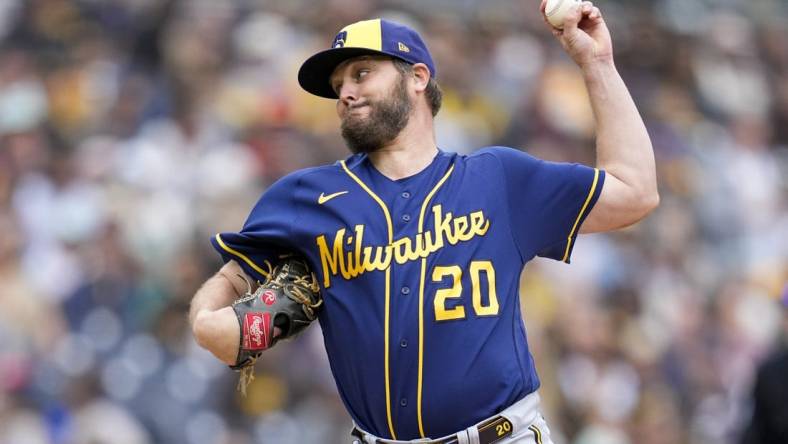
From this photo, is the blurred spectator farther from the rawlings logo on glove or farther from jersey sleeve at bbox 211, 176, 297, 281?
jersey sleeve at bbox 211, 176, 297, 281

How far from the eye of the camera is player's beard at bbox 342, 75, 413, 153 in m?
4.14

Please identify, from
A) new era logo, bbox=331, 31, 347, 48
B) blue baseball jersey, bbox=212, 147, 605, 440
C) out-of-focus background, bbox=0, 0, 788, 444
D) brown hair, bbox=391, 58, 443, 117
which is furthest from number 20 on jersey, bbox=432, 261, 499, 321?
out-of-focus background, bbox=0, 0, 788, 444

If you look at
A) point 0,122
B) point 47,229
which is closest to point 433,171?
point 47,229

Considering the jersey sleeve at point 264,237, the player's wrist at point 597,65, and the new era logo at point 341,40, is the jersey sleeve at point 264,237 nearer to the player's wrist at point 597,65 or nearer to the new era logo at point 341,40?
the new era logo at point 341,40

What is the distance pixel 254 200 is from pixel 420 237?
200 inches

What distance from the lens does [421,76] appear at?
170 inches

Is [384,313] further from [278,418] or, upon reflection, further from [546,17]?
[278,418]

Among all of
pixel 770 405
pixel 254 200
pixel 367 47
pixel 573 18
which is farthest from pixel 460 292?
pixel 254 200

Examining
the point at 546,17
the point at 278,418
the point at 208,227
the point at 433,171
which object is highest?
the point at 546,17

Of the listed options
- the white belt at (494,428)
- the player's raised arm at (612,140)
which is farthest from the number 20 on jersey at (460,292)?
the player's raised arm at (612,140)

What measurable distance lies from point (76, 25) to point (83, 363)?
303cm

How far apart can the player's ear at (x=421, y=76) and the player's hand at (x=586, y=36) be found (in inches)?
16.3

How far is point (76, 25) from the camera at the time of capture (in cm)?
977

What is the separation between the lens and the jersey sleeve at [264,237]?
161 inches
